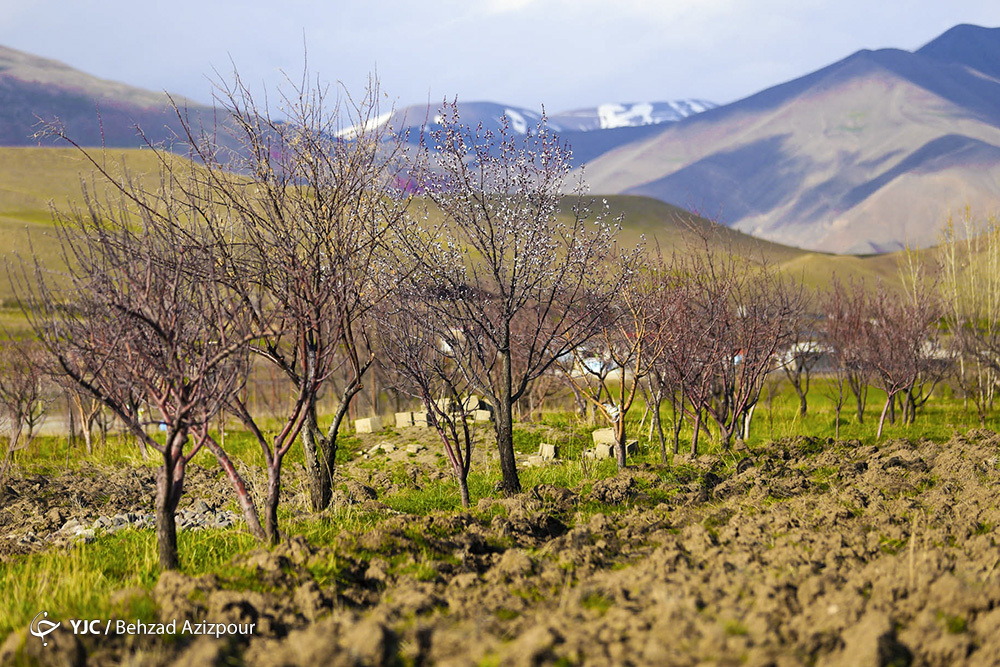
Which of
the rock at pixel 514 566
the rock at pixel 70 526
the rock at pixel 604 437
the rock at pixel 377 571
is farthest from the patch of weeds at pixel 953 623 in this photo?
the rock at pixel 604 437

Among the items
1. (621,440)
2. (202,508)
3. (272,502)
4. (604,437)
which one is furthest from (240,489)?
(604,437)

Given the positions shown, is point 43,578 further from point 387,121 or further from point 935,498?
point 935,498

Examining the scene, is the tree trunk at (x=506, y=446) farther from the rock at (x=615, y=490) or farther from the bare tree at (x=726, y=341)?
the bare tree at (x=726, y=341)

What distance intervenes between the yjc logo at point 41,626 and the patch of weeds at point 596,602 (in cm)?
363

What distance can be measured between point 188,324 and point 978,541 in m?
7.78

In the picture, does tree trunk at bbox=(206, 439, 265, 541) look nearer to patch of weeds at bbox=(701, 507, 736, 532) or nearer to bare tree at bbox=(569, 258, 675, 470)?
patch of weeds at bbox=(701, 507, 736, 532)

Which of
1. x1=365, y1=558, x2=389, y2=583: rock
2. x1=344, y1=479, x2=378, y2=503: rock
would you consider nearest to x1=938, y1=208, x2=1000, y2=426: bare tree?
x1=344, y1=479, x2=378, y2=503: rock

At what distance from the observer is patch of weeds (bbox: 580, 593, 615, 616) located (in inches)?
215

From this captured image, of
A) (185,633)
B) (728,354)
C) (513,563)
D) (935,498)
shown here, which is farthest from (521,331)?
(185,633)

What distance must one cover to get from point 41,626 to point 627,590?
4.16 m

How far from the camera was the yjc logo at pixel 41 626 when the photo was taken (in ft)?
15.8

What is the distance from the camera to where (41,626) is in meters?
5.14

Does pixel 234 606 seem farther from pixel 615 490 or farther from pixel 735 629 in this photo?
pixel 615 490

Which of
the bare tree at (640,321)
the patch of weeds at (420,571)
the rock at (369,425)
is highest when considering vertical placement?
the bare tree at (640,321)
